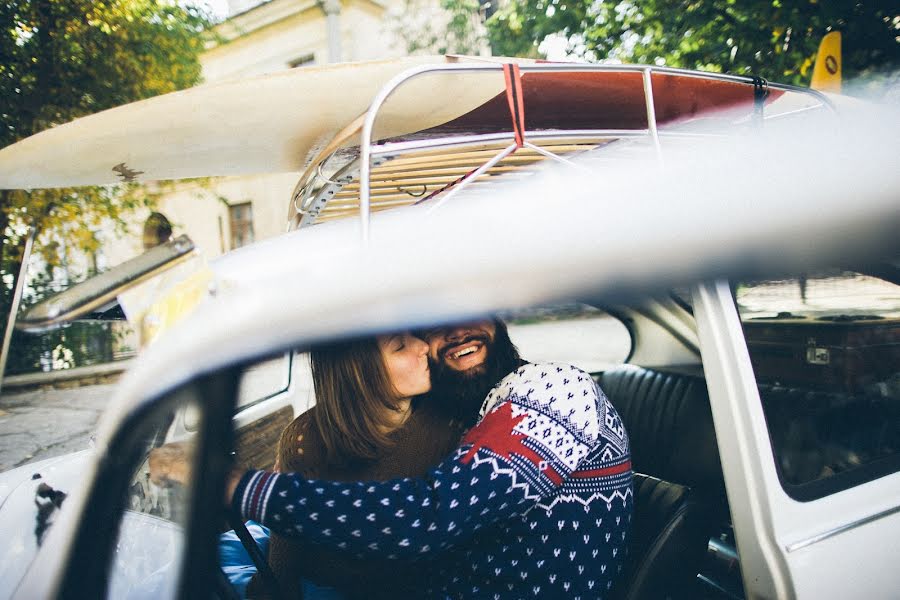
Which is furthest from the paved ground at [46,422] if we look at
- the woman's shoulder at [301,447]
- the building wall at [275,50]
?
the building wall at [275,50]

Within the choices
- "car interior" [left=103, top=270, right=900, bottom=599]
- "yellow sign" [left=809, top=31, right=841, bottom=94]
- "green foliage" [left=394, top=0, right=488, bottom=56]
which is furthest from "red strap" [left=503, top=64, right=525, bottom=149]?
"green foliage" [left=394, top=0, right=488, bottom=56]

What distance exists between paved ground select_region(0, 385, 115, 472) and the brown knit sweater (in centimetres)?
216

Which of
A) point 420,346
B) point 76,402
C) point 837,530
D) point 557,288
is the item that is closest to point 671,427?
point 837,530

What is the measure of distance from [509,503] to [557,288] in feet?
2.24

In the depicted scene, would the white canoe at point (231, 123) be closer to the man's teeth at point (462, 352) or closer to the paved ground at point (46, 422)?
the man's teeth at point (462, 352)

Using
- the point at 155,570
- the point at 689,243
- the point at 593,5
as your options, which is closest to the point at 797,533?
the point at 689,243

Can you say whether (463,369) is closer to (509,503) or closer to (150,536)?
(509,503)

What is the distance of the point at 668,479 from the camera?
245 centimetres

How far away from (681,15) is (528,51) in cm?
236

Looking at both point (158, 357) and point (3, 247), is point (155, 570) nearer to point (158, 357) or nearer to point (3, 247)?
point (158, 357)

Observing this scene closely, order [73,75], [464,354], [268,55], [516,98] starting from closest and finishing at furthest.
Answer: [516,98] < [464,354] < [73,75] < [268,55]

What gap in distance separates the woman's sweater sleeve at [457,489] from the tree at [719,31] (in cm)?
516

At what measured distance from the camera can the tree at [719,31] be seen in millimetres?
5094

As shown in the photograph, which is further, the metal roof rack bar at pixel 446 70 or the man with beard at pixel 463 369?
the man with beard at pixel 463 369
